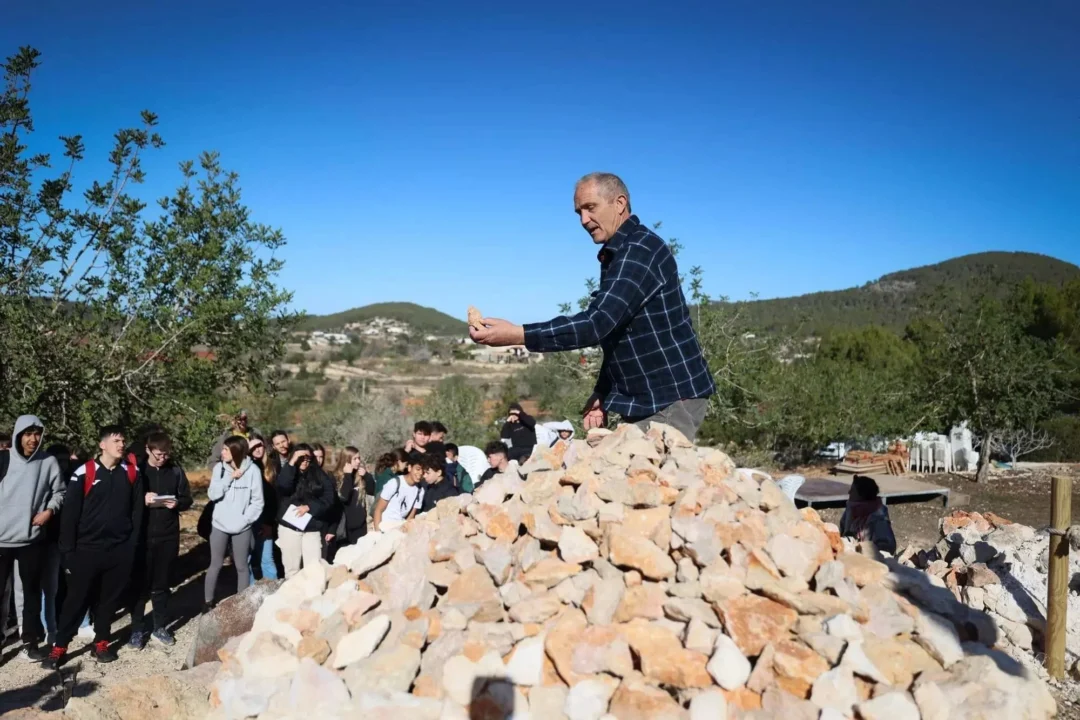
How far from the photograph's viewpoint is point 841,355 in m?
32.5

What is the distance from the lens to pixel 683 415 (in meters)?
3.82

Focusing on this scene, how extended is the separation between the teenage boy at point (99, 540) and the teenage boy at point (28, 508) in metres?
0.29

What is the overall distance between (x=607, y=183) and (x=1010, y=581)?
446 cm

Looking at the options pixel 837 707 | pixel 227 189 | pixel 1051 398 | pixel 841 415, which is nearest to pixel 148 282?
pixel 227 189

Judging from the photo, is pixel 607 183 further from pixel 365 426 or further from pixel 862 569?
pixel 365 426

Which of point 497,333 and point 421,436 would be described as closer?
point 497,333

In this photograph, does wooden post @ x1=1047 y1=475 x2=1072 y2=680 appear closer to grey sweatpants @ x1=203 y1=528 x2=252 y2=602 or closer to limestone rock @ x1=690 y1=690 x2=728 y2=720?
limestone rock @ x1=690 y1=690 x2=728 y2=720

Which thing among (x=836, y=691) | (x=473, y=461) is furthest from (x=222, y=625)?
(x=473, y=461)

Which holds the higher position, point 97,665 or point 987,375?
point 987,375

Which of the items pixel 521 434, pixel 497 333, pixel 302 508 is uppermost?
pixel 497 333

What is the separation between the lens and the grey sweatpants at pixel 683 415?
3.78 meters

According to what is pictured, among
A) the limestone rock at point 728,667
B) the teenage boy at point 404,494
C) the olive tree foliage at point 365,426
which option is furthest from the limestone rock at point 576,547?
the olive tree foliage at point 365,426

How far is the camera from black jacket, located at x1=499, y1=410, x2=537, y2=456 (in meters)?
9.51

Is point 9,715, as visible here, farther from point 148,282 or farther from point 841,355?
point 841,355
